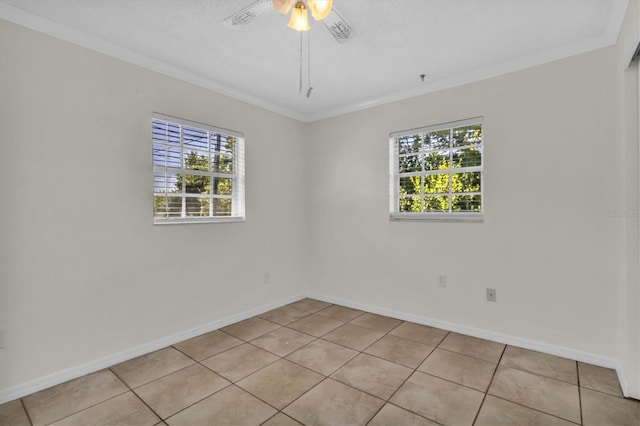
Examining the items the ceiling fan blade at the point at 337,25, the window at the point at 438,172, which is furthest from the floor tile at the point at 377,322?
the ceiling fan blade at the point at 337,25

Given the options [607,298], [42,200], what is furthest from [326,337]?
[42,200]

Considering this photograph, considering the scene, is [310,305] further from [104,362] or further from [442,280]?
[104,362]

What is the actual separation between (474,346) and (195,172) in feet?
10.1

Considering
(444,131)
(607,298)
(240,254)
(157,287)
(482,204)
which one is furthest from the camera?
(240,254)

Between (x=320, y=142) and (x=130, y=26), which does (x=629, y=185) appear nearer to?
(x=320, y=142)

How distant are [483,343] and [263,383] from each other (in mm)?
1984

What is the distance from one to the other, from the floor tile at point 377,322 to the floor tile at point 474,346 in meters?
0.55

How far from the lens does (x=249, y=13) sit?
1.84m

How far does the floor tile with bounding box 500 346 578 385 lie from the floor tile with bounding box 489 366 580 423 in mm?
83

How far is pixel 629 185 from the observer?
80.5 inches

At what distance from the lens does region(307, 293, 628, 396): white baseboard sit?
237 centimetres

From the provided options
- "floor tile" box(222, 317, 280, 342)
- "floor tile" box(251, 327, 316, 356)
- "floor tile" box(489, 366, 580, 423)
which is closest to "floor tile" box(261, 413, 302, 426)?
"floor tile" box(251, 327, 316, 356)

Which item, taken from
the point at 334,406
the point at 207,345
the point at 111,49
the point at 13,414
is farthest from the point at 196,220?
the point at 334,406

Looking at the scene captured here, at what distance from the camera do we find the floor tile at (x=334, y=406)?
1812 mm
